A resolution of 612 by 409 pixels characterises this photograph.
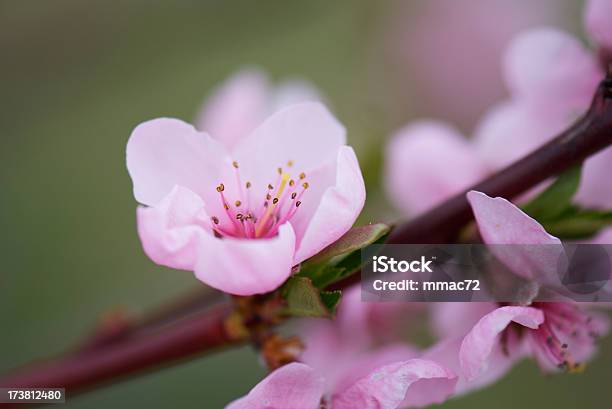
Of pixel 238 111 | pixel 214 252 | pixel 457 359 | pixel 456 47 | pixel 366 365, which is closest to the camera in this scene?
pixel 214 252

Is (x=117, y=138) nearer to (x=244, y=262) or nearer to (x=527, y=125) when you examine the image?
(x=527, y=125)

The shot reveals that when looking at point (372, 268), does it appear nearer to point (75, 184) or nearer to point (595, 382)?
point (595, 382)

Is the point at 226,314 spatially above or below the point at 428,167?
below

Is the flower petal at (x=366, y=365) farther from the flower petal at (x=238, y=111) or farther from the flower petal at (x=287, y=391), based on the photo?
the flower petal at (x=238, y=111)

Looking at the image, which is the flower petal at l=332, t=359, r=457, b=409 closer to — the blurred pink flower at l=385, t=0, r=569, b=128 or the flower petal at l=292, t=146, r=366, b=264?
the flower petal at l=292, t=146, r=366, b=264

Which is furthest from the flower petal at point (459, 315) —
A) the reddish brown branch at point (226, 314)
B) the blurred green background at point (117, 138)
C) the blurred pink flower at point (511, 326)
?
the blurred green background at point (117, 138)

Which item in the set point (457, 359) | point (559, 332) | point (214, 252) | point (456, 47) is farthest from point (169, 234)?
point (456, 47)
